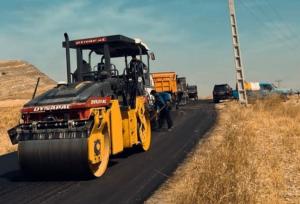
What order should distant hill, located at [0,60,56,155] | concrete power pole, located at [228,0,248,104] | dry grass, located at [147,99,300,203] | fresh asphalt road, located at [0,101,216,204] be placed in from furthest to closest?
1. distant hill, located at [0,60,56,155]
2. concrete power pole, located at [228,0,248,104]
3. fresh asphalt road, located at [0,101,216,204]
4. dry grass, located at [147,99,300,203]

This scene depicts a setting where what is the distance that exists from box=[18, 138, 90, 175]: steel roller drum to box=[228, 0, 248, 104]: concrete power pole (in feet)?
68.4

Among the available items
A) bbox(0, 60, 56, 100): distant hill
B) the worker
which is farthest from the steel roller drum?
bbox(0, 60, 56, 100): distant hill

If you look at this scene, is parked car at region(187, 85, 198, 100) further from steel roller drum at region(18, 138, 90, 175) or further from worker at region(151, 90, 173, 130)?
steel roller drum at region(18, 138, 90, 175)

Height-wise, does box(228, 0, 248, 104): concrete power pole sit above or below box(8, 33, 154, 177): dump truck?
above

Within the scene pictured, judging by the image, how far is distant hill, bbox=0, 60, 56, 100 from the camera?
8706 cm

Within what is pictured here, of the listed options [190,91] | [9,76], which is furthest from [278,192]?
[9,76]

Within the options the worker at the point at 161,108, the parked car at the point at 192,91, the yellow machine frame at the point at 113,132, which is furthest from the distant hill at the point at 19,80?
the yellow machine frame at the point at 113,132

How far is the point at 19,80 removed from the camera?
9569 cm

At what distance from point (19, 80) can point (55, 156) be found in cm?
9218

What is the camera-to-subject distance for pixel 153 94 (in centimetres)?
1528

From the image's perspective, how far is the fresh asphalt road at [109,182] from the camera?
287 inches

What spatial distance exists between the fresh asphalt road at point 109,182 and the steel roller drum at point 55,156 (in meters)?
0.29

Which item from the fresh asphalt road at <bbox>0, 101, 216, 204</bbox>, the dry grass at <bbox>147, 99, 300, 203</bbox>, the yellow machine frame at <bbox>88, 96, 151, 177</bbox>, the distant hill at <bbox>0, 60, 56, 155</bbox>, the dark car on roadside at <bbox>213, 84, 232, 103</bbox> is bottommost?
the fresh asphalt road at <bbox>0, 101, 216, 204</bbox>

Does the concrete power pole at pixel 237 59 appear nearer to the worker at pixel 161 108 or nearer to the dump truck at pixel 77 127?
the worker at pixel 161 108
